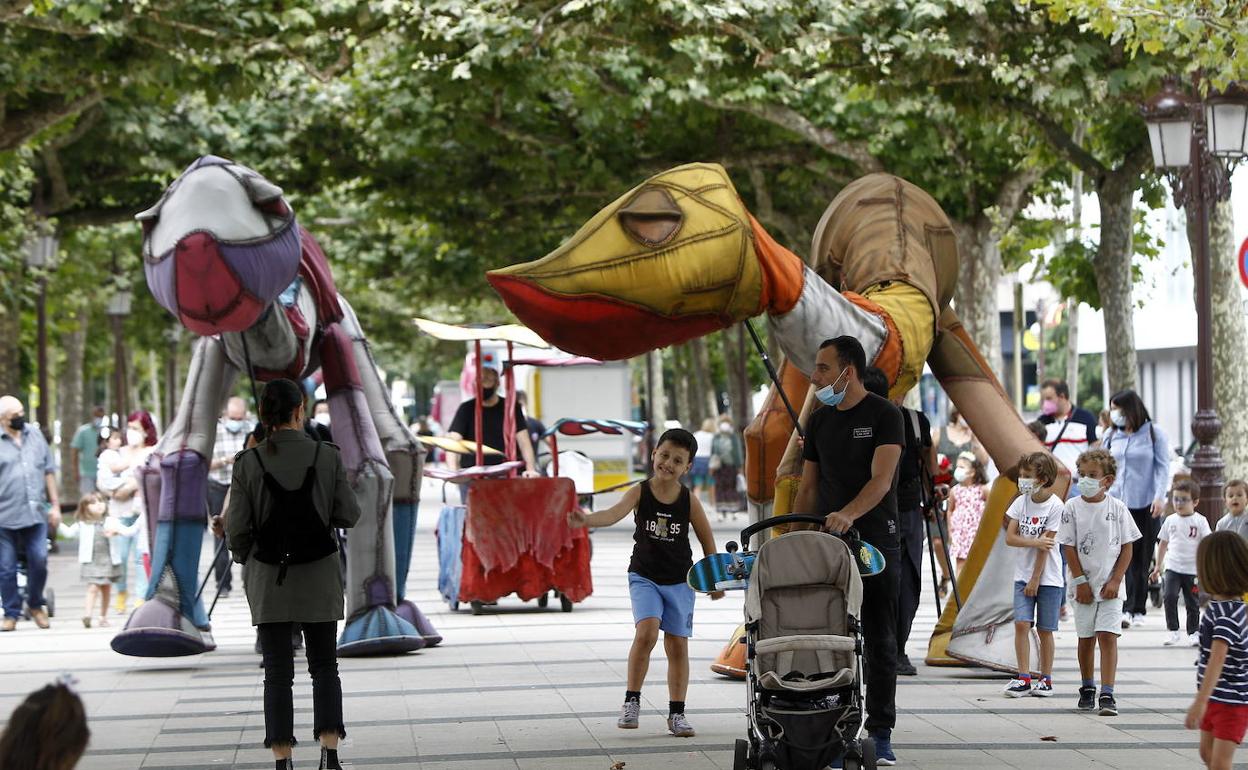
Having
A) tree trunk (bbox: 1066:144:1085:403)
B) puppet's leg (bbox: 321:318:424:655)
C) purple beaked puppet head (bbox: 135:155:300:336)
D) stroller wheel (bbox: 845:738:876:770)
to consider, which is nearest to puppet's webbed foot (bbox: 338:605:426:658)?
puppet's leg (bbox: 321:318:424:655)

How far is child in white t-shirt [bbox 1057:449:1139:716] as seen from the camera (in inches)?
373

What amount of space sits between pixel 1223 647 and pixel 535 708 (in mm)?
4156

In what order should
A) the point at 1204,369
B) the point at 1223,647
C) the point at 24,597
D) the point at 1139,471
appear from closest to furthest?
the point at 1223,647
the point at 1139,471
the point at 1204,369
the point at 24,597

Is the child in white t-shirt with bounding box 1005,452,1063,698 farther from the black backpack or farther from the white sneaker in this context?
the black backpack

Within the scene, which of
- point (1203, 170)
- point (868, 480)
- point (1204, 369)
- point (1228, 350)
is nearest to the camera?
point (868, 480)

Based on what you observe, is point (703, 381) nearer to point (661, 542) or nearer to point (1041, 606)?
point (1041, 606)

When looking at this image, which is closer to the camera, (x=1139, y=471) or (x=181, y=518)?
(x=181, y=518)

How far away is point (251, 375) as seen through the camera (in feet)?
35.3

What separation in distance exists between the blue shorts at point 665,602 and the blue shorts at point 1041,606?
2.16 meters

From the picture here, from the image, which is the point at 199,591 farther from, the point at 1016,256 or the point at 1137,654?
the point at 1016,256

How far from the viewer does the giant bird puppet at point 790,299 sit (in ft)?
25.3

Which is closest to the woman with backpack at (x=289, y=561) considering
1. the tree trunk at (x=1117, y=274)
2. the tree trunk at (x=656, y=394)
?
the tree trunk at (x=1117, y=274)

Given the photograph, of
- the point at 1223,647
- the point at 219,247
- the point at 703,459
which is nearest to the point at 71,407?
the point at 703,459

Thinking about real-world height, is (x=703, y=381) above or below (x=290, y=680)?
above
